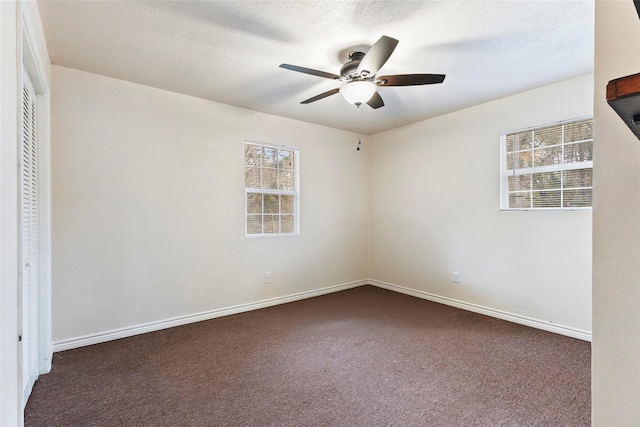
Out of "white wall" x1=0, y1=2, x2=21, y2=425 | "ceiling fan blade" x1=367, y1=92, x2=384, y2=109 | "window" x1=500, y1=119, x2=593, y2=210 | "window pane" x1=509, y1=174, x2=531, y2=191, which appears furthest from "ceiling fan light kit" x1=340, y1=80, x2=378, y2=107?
"window pane" x1=509, y1=174, x2=531, y2=191

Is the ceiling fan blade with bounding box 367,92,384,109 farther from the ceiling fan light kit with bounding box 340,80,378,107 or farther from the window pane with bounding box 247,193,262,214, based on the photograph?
the window pane with bounding box 247,193,262,214

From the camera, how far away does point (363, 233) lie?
16.2ft

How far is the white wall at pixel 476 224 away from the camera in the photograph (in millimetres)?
2953

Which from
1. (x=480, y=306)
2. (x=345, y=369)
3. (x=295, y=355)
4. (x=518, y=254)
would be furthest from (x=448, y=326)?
(x=295, y=355)

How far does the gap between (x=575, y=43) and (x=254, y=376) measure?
334cm

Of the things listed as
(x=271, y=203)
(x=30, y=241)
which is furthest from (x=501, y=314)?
(x=30, y=241)

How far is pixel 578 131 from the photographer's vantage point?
2.95 metres

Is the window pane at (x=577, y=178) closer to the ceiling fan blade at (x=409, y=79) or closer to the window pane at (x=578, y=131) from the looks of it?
the window pane at (x=578, y=131)

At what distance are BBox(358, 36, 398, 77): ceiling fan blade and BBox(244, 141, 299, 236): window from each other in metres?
1.99

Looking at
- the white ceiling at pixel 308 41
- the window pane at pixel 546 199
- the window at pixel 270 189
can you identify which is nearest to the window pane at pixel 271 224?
the window at pixel 270 189

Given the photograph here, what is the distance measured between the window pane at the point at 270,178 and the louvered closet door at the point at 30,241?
215 centimetres

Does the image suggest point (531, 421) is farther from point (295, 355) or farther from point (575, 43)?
point (575, 43)

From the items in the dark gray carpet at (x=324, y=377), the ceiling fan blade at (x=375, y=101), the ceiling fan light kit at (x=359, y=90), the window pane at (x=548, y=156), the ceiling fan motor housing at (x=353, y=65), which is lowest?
the dark gray carpet at (x=324, y=377)

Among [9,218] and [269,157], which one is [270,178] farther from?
[9,218]
